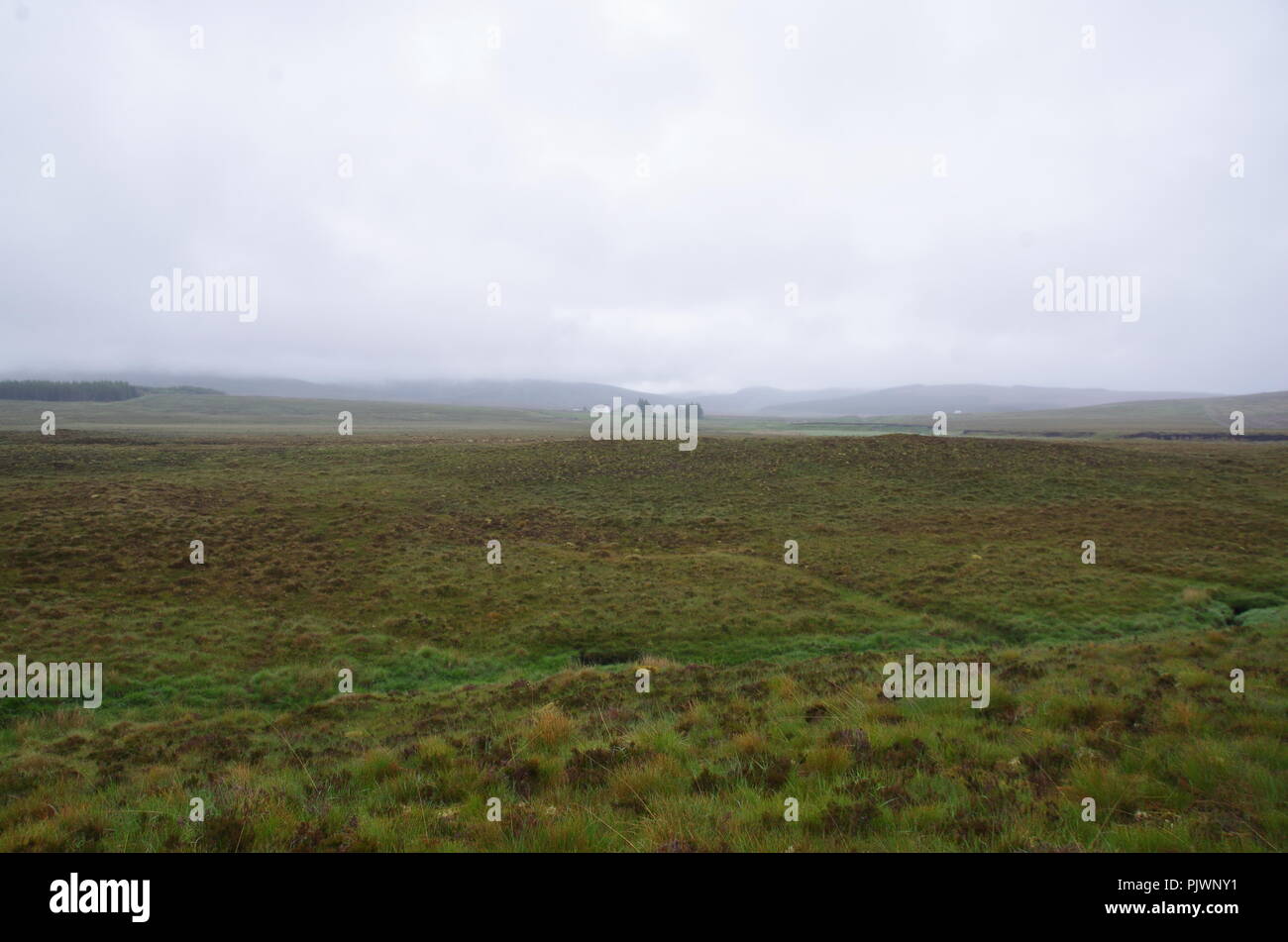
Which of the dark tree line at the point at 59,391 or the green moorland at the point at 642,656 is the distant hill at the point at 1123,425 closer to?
the green moorland at the point at 642,656

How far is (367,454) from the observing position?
4656cm

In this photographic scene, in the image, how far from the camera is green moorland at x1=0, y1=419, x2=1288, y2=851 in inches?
203

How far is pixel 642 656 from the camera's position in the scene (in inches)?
583

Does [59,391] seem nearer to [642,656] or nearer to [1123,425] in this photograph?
[642,656]

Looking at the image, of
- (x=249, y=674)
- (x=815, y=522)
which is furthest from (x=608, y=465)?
(x=249, y=674)

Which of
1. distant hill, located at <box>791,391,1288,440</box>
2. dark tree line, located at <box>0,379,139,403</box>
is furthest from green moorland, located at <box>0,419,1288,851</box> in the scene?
dark tree line, located at <box>0,379,139,403</box>

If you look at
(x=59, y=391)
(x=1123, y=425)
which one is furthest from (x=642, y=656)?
(x=59, y=391)

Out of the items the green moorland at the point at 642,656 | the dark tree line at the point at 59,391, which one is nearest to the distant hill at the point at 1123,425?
the green moorland at the point at 642,656

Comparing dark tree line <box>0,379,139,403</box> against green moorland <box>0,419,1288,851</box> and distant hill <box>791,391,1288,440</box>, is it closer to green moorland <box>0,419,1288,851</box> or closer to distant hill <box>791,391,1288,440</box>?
green moorland <box>0,419,1288,851</box>

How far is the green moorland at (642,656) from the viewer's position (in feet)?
16.9

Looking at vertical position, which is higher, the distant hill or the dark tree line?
the dark tree line
